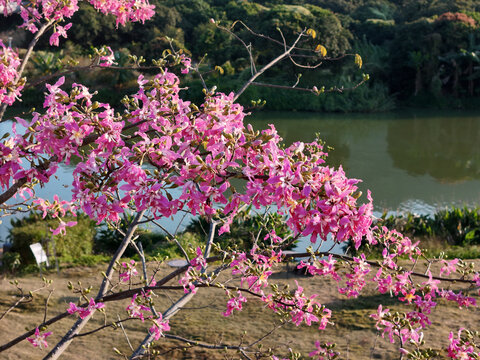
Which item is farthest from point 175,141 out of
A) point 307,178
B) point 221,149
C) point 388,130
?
point 388,130

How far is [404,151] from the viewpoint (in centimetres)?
A: 1397

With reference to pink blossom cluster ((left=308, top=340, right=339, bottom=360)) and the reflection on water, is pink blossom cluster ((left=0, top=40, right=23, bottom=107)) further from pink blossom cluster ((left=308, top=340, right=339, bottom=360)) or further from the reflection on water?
the reflection on water

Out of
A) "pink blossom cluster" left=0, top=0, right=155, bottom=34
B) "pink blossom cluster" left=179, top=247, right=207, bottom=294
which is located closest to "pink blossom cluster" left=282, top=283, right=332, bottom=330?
"pink blossom cluster" left=179, top=247, right=207, bottom=294

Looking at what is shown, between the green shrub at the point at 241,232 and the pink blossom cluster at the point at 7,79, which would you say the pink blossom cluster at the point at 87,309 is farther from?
the green shrub at the point at 241,232

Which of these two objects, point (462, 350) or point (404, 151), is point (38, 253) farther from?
point (404, 151)

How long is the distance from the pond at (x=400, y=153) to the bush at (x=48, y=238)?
26.9 inches

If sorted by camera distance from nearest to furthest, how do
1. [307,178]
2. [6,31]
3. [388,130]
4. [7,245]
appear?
[307,178] → [7,245] → [388,130] → [6,31]

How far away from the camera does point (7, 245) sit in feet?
19.6

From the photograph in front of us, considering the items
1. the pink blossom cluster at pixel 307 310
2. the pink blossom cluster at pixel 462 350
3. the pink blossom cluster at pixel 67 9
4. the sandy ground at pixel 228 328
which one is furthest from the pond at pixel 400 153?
the pink blossom cluster at pixel 462 350

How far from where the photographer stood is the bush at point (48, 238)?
5824 millimetres

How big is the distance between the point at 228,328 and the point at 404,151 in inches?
429

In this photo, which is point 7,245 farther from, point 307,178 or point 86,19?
point 86,19

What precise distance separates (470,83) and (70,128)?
22.2 metres

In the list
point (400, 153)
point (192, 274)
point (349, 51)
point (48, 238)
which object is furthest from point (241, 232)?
point (349, 51)
